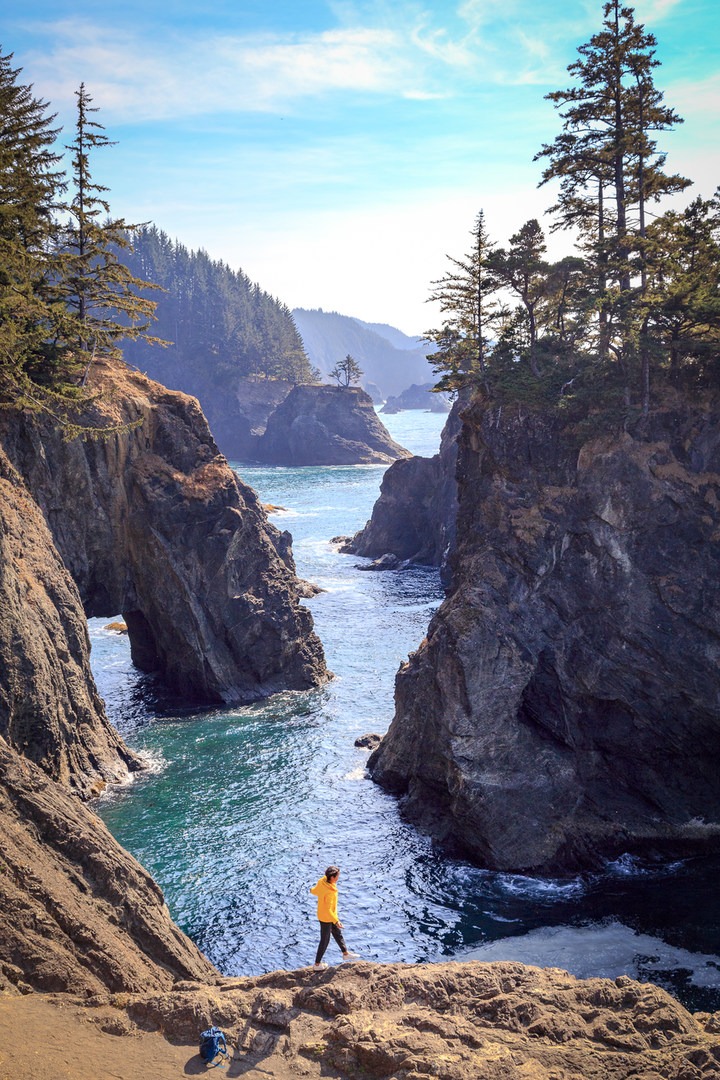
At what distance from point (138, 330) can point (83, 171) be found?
8.32m

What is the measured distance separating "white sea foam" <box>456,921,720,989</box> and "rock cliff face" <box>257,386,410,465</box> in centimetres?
13037

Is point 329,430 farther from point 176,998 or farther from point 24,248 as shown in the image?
point 176,998

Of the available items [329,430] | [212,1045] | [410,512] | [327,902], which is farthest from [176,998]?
[329,430]

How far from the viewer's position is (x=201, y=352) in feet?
647

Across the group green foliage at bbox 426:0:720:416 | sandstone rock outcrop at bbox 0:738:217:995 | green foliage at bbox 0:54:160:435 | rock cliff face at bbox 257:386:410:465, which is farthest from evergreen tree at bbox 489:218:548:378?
rock cliff face at bbox 257:386:410:465

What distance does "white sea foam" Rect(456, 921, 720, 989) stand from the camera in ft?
87.0

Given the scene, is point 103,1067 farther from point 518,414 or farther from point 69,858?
point 518,414

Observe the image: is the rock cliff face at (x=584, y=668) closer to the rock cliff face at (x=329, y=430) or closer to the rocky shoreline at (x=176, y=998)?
the rocky shoreline at (x=176, y=998)

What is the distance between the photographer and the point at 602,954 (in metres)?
27.5

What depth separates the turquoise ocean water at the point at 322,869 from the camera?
91.2 feet

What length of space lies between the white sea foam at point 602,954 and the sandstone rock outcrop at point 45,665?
51.6ft

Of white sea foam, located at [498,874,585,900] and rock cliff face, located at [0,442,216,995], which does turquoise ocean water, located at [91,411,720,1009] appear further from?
rock cliff face, located at [0,442,216,995]

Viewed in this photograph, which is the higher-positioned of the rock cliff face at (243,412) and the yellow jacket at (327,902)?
the rock cliff face at (243,412)

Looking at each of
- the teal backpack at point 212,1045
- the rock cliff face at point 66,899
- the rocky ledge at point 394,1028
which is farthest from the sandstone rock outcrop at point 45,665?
the teal backpack at point 212,1045
